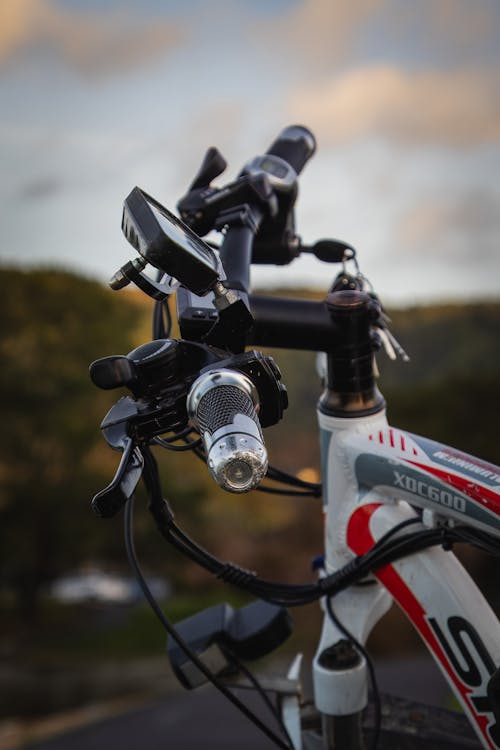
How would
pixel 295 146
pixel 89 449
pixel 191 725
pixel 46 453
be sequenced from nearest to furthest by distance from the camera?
1. pixel 295 146
2. pixel 191 725
3. pixel 89 449
4. pixel 46 453

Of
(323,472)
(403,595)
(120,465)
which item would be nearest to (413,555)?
(403,595)

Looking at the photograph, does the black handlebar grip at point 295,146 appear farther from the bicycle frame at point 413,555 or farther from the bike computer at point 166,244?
the bike computer at point 166,244

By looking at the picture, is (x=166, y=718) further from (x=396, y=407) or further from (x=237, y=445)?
(x=396, y=407)

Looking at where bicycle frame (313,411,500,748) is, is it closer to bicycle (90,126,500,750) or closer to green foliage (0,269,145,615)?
bicycle (90,126,500,750)

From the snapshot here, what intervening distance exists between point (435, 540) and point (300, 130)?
1384 mm

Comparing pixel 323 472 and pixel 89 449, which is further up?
pixel 323 472

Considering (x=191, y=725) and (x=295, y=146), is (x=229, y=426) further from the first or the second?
(x=191, y=725)

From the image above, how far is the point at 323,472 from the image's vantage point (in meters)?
2.36

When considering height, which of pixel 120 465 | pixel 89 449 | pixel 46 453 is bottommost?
pixel 46 453

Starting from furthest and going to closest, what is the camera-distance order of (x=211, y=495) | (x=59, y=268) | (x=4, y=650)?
(x=59, y=268)
(x=211, y=495)
(x=4, y=650)

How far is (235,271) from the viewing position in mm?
2107

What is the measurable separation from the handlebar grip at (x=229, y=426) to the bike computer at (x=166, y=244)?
0.62 ft

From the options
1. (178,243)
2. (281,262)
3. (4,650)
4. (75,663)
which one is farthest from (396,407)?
(178,243)

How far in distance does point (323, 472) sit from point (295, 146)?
3.41 feet
